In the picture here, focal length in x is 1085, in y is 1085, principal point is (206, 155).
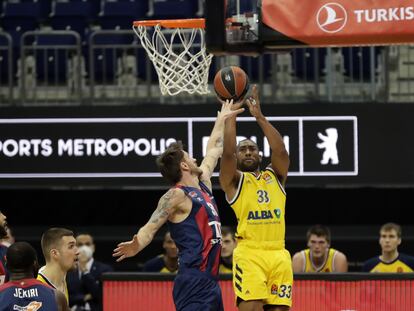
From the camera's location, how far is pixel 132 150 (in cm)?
1281

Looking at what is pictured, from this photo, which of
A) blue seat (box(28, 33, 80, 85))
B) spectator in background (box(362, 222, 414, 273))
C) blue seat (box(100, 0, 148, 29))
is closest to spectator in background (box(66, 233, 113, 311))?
blue seat (box(28, 33, 80, 85))

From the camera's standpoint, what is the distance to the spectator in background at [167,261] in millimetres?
11398

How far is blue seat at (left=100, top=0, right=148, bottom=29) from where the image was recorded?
1461 cm

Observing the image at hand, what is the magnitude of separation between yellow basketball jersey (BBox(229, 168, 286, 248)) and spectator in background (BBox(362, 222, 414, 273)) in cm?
275

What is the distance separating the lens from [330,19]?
7.06 meters

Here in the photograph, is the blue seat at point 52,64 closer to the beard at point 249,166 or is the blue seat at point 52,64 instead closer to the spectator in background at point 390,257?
the spectator in background at point 390,257

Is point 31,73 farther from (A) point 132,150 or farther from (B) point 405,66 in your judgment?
(B) point 405,66

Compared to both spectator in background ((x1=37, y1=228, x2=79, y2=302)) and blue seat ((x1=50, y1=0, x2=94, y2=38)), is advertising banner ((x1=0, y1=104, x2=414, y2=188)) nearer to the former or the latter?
blue seat ((x1=50, y1=0, x2=94, y2=38))

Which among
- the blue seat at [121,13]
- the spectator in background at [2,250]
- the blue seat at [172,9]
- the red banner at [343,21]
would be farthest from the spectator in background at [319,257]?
the blue seat at [121,13]

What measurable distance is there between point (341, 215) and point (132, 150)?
3.02m

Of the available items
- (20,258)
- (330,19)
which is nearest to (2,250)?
(20,258)

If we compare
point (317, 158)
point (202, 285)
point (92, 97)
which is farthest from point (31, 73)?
point (202, 285)

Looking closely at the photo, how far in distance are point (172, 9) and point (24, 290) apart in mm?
8505

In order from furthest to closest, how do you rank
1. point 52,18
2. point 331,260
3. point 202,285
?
point 52,18, point 331,260, point 202,285
